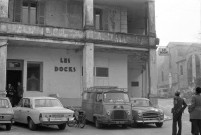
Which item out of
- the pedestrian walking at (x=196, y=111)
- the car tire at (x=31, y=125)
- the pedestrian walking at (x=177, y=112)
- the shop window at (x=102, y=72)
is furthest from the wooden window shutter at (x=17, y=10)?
the pedestrian walking at (x=196, y=111)

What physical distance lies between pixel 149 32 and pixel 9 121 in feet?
47.7

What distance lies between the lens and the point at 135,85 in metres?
31.0

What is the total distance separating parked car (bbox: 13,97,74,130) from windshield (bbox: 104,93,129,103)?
2.40 meters

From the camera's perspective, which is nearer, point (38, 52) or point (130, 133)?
point (130, 133)

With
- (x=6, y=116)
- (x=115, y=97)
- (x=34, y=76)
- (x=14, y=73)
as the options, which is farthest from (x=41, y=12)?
(x=6, y=116)

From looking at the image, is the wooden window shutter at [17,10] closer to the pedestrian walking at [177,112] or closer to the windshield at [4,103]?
the windshield at [4,103]

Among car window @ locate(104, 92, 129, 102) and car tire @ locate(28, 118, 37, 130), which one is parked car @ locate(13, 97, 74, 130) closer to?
car tire @ locate(28, 118, 37, 130)

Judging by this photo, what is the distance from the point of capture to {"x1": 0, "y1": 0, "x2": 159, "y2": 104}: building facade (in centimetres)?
2194

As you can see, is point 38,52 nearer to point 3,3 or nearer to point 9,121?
point 3,3

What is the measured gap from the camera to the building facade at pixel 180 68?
49.1m

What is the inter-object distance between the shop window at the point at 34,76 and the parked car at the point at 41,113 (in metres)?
7.68

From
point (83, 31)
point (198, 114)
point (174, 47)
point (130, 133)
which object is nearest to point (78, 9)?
point (83, 31)

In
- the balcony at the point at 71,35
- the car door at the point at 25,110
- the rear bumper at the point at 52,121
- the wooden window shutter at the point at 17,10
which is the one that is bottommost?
the rear bumper at the point at 52,121

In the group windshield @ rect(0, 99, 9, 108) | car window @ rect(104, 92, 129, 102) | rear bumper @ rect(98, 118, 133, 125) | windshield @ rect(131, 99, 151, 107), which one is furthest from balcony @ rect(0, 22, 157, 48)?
rear bumper @ rect(98, 118, 133, 125)
